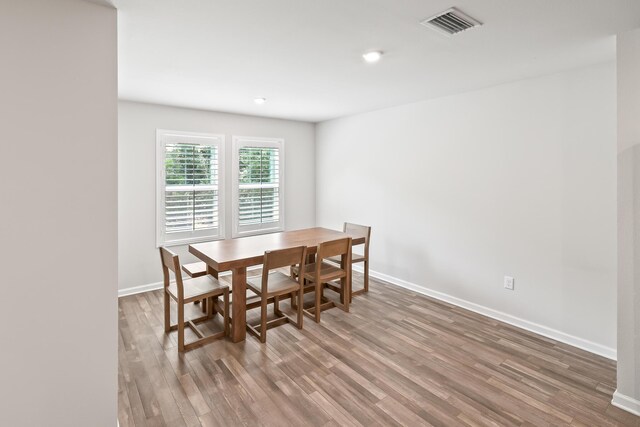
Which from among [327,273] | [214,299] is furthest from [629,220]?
[214,299]

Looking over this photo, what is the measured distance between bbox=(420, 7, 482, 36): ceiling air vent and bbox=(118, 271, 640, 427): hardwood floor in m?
2.35

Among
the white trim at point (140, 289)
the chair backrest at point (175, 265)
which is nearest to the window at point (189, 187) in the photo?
the white trim at point (140, 289)

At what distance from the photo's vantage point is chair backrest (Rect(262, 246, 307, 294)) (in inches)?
115

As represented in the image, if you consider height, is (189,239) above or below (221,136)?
below

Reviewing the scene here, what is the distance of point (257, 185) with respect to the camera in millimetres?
5109

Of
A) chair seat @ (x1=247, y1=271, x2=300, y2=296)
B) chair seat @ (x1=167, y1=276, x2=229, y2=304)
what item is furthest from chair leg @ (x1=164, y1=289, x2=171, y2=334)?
→ chair seat @ (x1=247, y1=271, x2=300, y2=296)

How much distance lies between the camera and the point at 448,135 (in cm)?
382

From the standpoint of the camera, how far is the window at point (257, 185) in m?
4.88

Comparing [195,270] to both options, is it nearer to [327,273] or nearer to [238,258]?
[238,258]

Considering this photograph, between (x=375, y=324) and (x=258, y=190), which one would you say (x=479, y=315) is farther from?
(x=258, y=190)

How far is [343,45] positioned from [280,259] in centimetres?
180

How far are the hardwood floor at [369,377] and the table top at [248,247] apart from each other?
72 cm

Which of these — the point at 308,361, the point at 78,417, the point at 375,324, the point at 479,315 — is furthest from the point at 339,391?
the point at 479,315

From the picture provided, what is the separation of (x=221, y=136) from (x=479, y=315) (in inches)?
153
